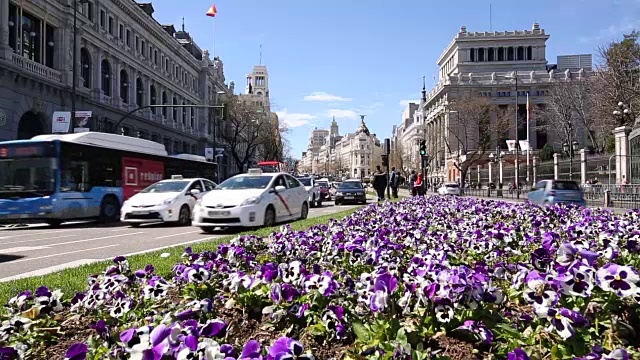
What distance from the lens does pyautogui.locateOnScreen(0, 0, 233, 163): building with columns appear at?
2617cm

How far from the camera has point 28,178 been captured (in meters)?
15.8

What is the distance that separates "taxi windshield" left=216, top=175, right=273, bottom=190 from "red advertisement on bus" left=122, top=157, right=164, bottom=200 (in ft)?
24.5

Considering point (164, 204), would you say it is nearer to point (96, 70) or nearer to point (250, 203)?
point (250, 203)

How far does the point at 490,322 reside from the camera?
8.96ft

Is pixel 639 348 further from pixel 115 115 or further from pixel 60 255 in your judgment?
pixel 115 115

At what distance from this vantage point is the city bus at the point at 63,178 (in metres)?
15.7

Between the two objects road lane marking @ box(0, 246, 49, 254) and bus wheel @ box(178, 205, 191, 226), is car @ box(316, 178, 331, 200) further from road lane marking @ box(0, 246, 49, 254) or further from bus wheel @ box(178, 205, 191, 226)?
road lane marking @ box(0, 246, 49, 254)

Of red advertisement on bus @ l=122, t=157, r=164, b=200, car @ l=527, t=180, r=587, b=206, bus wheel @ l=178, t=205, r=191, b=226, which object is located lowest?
bus wheel @ l=178, t=205, r=191, b=226

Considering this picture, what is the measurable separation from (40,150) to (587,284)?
17.2 metres

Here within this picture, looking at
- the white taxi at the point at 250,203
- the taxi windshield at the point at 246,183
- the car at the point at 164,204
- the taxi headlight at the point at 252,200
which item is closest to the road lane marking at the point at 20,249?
the white taxi at the point at 250,203

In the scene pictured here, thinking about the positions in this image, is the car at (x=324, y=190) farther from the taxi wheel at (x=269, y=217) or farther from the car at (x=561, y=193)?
the taxi wheel at (x=269, y=217)

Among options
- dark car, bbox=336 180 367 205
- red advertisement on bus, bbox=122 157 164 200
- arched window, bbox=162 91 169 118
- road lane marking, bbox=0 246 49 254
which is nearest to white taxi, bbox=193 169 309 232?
road lane marking, bbox=0 246 49 254

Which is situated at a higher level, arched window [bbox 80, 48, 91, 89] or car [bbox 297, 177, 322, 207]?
arched window [bbox 80, 48, 91, 89]

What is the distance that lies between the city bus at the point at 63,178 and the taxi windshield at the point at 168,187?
2727mm
